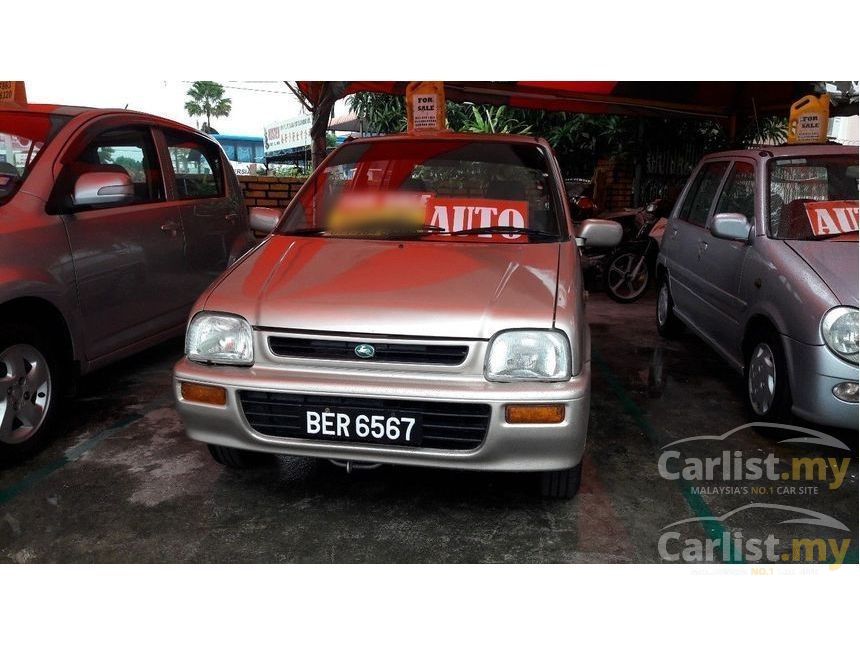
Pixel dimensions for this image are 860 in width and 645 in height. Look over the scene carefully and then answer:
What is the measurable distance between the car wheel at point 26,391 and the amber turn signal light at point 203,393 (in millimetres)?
1087

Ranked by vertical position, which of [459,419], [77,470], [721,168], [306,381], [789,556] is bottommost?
[789,556]

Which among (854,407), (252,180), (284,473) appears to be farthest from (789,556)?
(252,180)

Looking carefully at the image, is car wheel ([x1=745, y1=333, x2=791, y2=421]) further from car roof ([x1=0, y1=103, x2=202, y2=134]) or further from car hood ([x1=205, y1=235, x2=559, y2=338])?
car roof ([x1=0, y1=103, x2=202, y2=134])

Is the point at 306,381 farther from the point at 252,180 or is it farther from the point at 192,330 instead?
the point at 252,180

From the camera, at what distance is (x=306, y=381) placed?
7.61ft

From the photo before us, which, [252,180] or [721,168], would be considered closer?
[721,168]

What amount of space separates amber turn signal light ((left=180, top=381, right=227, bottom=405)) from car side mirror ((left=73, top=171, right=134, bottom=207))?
1468 mm

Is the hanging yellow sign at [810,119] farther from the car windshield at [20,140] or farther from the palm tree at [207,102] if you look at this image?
the palm tree at [207,102]

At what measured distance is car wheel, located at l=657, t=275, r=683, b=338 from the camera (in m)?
5.52

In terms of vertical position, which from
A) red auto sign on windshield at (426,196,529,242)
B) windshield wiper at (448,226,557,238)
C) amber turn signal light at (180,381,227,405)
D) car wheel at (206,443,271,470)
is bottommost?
car wheel at (206,443,271,470)

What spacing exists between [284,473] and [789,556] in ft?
6.89

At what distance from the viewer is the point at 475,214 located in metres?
3.07

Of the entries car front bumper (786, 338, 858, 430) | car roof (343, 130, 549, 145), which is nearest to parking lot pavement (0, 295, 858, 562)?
car front bumper (786, 338, 858, 430)

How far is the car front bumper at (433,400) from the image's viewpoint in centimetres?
224
